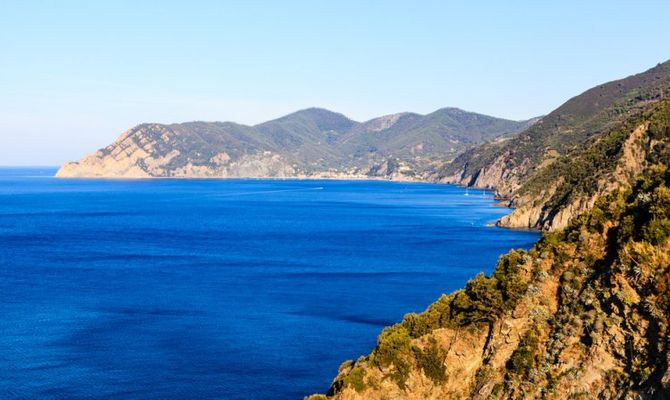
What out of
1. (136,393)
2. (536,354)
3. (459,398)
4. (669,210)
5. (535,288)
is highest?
(669,210)

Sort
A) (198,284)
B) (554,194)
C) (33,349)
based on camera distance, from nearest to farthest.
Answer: (33,349) → (198,284) → (554,194)

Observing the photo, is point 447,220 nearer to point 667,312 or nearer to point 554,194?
point 554,194

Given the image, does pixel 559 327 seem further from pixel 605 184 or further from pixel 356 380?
pixel 605 184

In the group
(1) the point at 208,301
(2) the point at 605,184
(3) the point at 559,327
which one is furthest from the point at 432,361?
(2) the point at 605,184

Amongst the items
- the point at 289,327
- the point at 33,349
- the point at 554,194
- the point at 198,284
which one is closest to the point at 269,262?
the point at 198,284

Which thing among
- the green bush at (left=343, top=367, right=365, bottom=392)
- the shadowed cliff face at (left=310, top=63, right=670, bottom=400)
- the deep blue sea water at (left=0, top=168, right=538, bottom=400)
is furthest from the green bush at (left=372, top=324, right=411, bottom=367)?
the deep blue sea water at (left=0, top=168, right=538, bottom=400)

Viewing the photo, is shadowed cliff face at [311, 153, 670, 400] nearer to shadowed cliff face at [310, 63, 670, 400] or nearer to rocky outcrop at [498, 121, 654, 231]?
shadowed cliff face at [310, 63, 670, 400]

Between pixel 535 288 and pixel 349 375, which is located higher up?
pixel 535 288

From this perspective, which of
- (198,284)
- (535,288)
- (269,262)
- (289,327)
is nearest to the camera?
(535,288)
